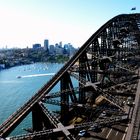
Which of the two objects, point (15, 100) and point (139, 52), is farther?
point (15, 100)

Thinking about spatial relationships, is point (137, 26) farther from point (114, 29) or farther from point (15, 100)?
point (15, 100)

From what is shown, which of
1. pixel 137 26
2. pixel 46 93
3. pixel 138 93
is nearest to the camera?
pixel 46 93

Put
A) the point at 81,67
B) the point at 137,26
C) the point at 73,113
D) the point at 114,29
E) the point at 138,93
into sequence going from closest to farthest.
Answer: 1. the point at 138,93
2. the point at 73,113
3. the point at 81,67
4. the point at 114,29
5. the point at 137,26

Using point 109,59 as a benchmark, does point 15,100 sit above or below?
below

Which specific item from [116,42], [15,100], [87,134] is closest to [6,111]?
[15,100]

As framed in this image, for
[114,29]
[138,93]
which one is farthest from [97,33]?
[138,93]

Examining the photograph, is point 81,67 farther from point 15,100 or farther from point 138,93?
point 15,100

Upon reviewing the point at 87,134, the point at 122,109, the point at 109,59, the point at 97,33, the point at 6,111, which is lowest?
the point at 6,111
